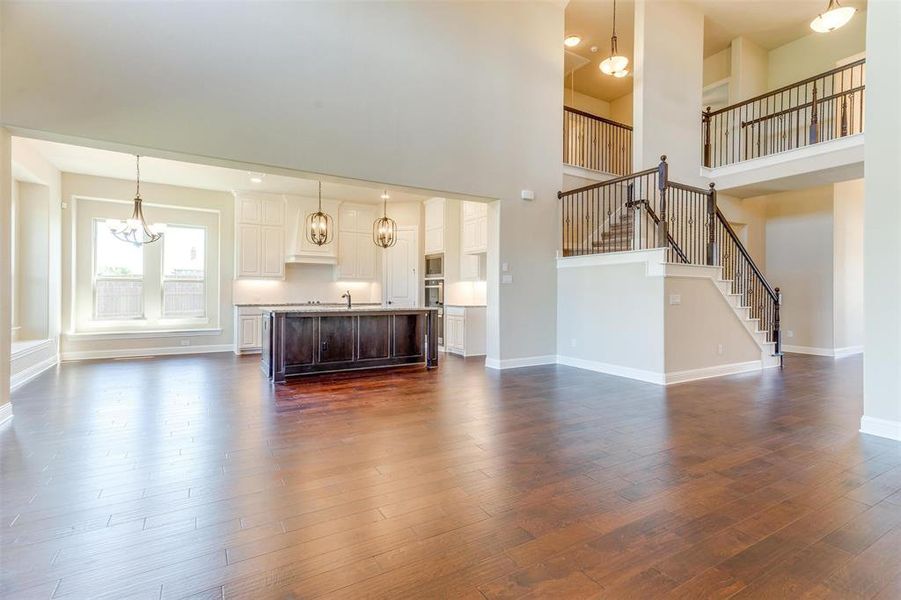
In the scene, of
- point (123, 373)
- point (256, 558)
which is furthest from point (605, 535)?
point (123, 373)

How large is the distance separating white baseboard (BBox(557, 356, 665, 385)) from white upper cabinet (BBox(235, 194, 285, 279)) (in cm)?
610

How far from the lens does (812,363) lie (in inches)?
274

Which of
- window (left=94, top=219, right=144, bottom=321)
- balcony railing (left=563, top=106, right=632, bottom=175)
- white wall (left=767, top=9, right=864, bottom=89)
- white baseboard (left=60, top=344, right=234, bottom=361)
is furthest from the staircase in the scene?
window (left=94, top=219, right=144, bottom=321)

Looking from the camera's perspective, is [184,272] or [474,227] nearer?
[474,227]

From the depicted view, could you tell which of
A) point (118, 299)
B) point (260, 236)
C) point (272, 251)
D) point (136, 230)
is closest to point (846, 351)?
point (272, 251)

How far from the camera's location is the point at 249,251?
870 centimetres

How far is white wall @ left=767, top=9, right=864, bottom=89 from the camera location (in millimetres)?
7676

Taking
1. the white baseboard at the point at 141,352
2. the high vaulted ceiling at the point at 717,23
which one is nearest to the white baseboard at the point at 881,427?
the high vaulted ceiling at the point at 717,23

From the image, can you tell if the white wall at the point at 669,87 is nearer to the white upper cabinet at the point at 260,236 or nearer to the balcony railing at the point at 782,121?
the balcony railing at the point at 782,121

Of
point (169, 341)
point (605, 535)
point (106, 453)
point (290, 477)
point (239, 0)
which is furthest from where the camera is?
point (169, 341)

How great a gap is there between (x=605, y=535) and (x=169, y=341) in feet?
28.2

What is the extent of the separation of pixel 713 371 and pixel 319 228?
6602mm

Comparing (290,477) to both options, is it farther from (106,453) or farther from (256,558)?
(106,453)

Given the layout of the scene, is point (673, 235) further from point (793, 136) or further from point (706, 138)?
point (793, 136)
